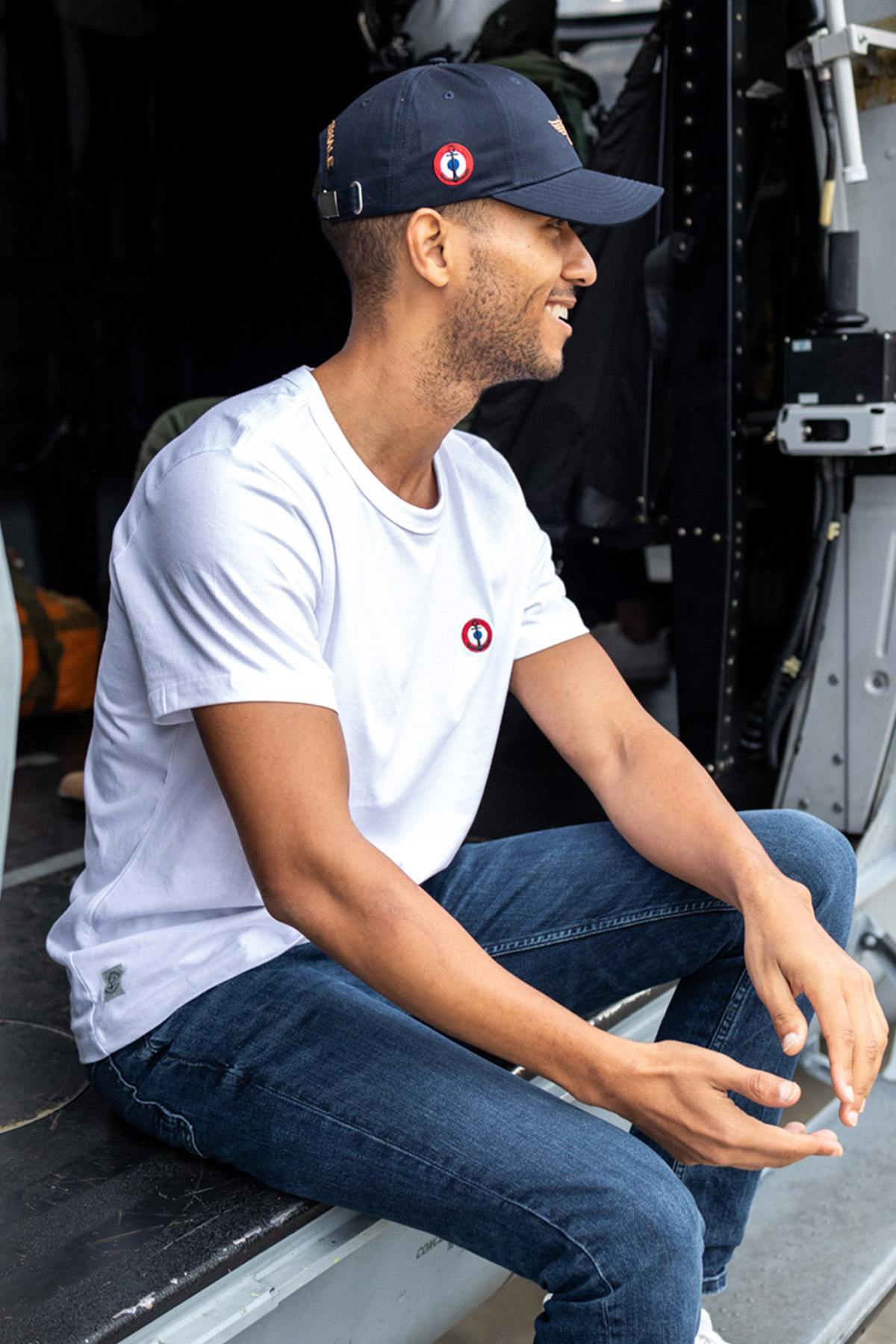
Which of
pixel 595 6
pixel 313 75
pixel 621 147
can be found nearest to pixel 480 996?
pixel 621 147

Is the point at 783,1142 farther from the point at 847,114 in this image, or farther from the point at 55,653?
the point at 55,653

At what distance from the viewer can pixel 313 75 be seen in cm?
411

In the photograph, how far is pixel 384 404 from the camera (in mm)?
1616

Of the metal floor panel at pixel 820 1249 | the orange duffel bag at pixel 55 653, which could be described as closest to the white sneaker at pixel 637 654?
the orange duffel bag at pixel 55 653

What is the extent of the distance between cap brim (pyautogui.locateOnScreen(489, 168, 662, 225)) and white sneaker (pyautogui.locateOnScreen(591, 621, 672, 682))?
8.30 ft

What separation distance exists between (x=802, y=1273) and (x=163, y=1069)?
1.24 metres

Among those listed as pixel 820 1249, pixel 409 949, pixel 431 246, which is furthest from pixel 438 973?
pixel 820 1249

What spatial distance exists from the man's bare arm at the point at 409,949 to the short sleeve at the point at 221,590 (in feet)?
0.12

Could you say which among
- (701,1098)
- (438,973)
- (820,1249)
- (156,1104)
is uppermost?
(438,973)

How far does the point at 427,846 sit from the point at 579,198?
0.78 meters

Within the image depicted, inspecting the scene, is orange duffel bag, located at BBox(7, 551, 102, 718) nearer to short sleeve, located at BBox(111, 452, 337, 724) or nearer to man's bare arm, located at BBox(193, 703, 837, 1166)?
short sleeve, located at BBox(111, 452, 337, 724)

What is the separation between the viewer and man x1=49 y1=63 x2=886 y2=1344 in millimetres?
1352

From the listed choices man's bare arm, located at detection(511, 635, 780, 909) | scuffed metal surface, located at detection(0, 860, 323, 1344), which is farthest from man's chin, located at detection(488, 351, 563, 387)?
scuffed metal surface, located at detection(0, 860, 323, 1344)

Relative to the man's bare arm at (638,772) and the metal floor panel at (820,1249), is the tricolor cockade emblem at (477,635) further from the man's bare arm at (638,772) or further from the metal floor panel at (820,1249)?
the metal floor panel at (820,1249)
